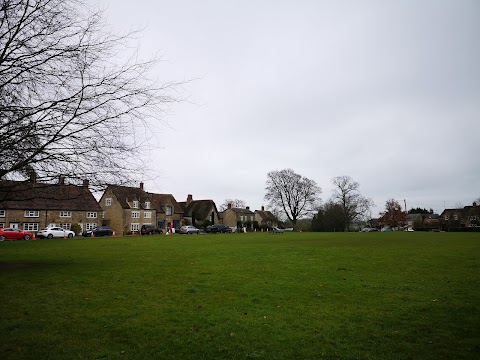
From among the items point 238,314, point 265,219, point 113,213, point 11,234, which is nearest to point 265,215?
point 265,219

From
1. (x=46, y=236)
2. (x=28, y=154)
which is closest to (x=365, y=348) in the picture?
(x=28, y=154)

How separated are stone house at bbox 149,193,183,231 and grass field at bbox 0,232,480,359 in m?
64.1

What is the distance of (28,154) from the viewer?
24.4 ft

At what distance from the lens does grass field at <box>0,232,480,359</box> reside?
232 inches

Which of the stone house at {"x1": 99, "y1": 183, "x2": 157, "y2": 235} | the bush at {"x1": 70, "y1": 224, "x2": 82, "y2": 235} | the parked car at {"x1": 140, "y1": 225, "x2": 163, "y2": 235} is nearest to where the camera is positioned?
the bush at {"x1": 70, "y1": 224, "x2": 82, "y2": 235}

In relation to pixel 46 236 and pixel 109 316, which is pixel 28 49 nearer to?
pixel 109 316

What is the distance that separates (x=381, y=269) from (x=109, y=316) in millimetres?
11742

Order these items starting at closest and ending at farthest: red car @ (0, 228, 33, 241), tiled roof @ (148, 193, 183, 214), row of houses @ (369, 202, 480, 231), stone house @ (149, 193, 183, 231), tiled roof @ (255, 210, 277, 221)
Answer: red car @ (0, 228, 33, 241) < tiled roof @ (148, 193, 183, 214) < stone house @ (149, 193, 183, 231) < row of houses @ (369, 202, 480, 231) < tiled roof @ (255, 210, 277, 221)

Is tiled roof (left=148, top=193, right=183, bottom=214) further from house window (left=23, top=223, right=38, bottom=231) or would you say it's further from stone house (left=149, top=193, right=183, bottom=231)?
house window (left=23, top=223, right=38, bottom=231)

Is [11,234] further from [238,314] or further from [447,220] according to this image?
[447,220]

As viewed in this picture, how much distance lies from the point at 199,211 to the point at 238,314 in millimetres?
83090

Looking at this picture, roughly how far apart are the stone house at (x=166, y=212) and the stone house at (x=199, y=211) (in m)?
5.93

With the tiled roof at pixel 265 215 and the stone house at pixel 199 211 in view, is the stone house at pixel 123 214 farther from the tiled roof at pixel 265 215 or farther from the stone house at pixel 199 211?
the tiled roof at pixel 265 215

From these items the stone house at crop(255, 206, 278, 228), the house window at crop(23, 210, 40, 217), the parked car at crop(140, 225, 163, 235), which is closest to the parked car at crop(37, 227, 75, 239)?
the house window at crop(23, 210, 40, 217)
